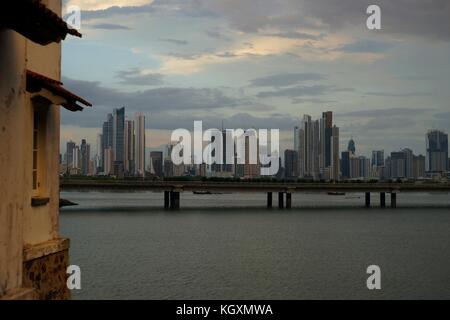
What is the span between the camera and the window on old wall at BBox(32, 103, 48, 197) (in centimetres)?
1273

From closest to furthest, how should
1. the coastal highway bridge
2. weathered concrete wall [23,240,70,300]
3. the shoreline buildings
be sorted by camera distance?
the shoreline buildings, weathered concrete wall [23,240,70,300], the coastal highway bridge

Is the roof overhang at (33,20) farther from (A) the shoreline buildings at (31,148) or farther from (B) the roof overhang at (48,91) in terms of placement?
(B) the roof overhang at (48,91)

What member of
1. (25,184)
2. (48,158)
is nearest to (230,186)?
(48,158)

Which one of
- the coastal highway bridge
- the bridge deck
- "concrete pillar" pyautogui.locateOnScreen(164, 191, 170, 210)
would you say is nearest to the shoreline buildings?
the bridge deck

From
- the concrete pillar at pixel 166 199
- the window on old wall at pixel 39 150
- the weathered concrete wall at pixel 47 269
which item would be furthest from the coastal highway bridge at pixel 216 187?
the window on old wall at pixel 39 150

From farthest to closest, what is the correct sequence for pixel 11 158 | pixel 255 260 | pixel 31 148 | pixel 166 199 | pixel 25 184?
pixel 166 199
pixel 255 260
pixel 31 148
pixel 25 184
pixel 11 158

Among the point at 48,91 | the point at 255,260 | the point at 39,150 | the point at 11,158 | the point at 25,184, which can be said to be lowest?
the point at 255,260

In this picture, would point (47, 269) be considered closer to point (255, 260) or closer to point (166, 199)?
point (255, 260)

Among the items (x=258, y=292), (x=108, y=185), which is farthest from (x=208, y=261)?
(x=108, y=185)

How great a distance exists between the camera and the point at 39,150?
12766 millimetres

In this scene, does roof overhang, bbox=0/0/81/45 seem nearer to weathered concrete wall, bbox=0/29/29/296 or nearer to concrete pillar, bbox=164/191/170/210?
weathered concrete wall, bbox=0/29/29/296
